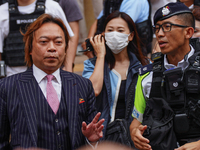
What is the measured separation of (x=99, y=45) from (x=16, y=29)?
3.68ft

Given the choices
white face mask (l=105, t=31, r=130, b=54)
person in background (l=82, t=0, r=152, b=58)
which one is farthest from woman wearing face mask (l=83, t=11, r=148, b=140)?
person in background (l=82, t=0, r=152, b=58)

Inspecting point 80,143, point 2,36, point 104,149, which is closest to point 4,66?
point 2,36

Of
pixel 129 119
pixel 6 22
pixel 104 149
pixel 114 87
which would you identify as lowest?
pixel 129 119

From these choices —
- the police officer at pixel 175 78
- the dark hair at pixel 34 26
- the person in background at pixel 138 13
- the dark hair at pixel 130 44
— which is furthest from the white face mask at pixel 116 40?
the dark hair at pixel 34 26

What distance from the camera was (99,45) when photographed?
Result: 430 cm

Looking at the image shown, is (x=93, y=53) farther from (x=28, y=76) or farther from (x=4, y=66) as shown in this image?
(x=28, y=76)

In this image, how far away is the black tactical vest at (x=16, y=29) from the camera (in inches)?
162

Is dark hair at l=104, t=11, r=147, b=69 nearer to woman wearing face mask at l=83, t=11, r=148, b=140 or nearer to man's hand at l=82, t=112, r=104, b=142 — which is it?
woman wearing face mask at l=83, t=11, r=148, b=140

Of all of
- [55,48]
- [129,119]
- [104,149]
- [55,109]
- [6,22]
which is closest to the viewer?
[104,149]

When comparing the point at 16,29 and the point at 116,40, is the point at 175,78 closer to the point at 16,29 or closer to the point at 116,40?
the point at 116,40

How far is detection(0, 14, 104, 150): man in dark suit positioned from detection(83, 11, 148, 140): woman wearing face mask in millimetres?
1009

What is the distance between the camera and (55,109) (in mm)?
2734

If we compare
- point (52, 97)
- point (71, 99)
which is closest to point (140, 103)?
point (71, 99)

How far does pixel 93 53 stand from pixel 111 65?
558 millimetres
